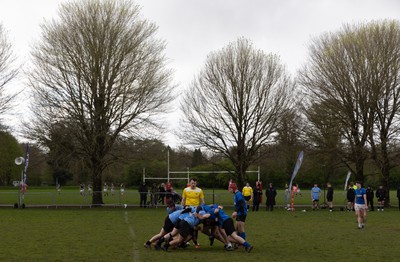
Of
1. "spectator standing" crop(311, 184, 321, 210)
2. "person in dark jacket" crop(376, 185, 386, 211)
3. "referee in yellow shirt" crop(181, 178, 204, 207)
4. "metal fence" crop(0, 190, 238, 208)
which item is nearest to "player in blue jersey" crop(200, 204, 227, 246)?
"referee in yellow shirt" crop(181, 178, 204, 207)

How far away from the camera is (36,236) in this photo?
17.3m

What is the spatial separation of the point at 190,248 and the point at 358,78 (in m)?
26.8

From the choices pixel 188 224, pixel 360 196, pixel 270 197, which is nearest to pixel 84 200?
pixel 270 197

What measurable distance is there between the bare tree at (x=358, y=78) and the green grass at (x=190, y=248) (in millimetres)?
16452

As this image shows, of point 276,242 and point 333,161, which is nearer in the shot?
point 276,242

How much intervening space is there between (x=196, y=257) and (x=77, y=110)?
25.2 metres

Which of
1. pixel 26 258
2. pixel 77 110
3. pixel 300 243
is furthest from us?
pixel 77 110

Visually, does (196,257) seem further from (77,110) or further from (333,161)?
(333,161)

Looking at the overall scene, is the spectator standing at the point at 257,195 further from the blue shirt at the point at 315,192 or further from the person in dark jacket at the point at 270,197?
the blue shirt at the point at 315,192

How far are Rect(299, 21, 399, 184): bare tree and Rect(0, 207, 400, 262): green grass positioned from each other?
16.5 meters

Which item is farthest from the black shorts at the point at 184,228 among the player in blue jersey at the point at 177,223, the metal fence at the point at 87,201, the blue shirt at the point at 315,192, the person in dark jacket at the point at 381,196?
the person in dark jacket at the point at 381,196

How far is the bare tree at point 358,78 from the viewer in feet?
124

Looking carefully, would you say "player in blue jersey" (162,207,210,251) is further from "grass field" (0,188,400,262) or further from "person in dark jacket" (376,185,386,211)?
"person in dark jacket" (376,185,386,211)

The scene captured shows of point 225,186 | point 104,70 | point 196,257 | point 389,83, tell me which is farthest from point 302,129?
point 225,186
